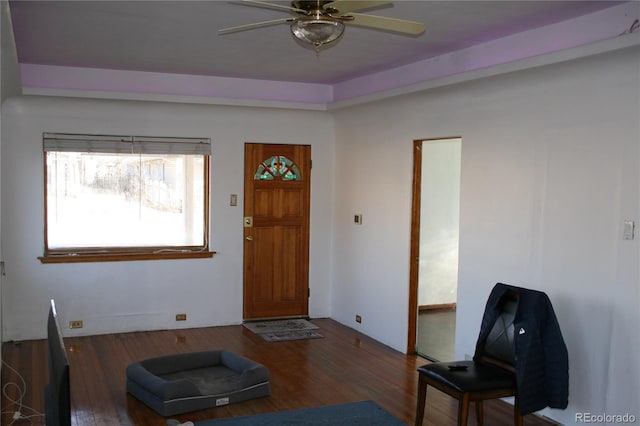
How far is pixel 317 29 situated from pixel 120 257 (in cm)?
421

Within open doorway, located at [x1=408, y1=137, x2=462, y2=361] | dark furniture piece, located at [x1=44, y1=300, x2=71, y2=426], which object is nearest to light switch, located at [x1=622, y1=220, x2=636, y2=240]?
dark furniture piece, located at [x1=44, y1=300, x2=71, y2=426]

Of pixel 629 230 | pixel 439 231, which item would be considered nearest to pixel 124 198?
pixel 439 231

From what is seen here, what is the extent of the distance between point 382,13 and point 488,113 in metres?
1.45

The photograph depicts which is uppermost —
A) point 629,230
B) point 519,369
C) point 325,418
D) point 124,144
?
point 124,144

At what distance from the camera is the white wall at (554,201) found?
3711 millimetres

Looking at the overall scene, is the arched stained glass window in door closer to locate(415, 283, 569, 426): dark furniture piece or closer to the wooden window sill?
the wooden window sill

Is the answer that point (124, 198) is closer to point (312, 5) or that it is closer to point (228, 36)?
point (228, 36)

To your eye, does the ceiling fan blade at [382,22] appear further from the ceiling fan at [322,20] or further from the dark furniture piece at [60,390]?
the dark furniture piece at [60,390]

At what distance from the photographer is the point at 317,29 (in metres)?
2.75

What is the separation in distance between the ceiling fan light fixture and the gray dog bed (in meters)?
2.51

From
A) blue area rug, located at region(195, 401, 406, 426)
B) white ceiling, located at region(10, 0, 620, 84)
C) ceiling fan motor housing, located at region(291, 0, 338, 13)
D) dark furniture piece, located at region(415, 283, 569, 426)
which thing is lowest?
blue area rug, located at region(195, 401, 406, 426)

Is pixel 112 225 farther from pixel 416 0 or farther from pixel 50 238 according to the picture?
pixel 416 0

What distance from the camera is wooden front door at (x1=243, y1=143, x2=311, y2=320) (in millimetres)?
6801

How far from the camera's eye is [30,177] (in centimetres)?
593
